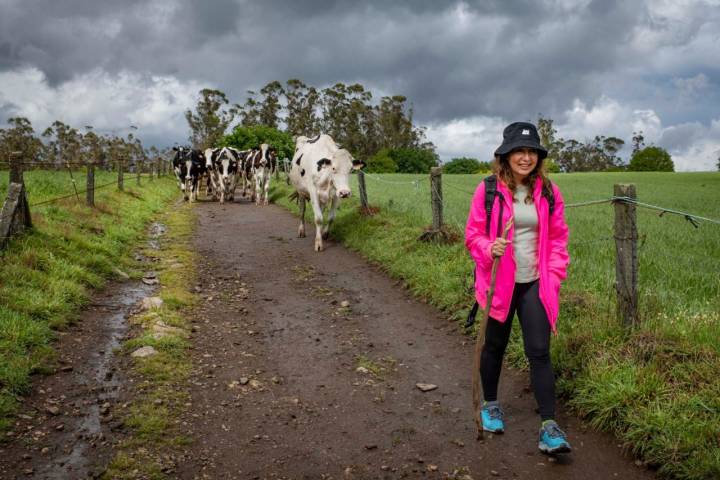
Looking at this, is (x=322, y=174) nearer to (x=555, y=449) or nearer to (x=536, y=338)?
(x=536, y=338)

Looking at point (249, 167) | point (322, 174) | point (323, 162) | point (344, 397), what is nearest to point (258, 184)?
point (249, 167)

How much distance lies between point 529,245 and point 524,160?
56 cm

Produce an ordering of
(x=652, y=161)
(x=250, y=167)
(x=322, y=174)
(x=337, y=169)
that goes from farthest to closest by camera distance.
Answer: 1. (x=652, y=161)
2. (x=250, y=167)
3. (x=322, y=174)
4. (x=337, y=169)

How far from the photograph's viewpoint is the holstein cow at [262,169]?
20625 millimetres

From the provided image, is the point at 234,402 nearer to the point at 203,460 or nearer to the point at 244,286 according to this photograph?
the point at 203,460

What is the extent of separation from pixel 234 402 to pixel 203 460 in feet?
2.91

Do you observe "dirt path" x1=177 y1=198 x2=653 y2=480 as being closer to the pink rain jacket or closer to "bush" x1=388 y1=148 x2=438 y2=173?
A: the pink rain jacket

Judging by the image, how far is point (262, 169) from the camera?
20.9 metres

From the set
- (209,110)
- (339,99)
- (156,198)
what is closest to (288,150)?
(156,198)

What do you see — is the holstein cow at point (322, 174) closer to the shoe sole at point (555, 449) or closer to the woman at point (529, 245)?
the woman at point (529, 245)

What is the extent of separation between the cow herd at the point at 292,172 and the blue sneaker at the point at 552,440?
23.6 ft

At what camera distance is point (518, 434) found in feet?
13.5

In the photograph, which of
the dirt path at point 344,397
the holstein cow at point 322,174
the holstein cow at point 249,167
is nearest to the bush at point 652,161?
the holstein cow at point 249,167

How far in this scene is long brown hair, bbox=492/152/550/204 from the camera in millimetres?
3852
